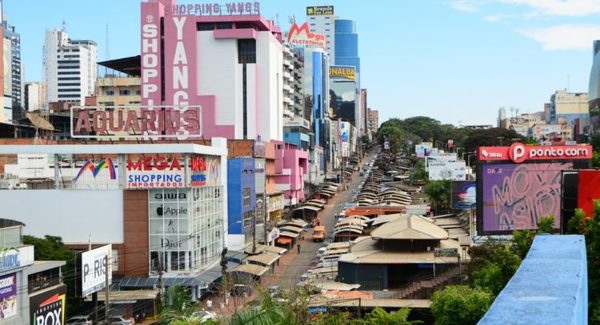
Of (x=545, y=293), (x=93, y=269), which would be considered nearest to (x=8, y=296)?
(x=93, y=269)

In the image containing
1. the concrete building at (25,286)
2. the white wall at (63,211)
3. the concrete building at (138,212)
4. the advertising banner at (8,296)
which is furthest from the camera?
the white wall at (63,211)

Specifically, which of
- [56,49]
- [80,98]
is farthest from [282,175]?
[56,49]

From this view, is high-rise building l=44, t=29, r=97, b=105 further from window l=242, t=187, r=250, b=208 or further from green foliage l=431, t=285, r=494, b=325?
green foliage l=431, t=285, r=494, b=325

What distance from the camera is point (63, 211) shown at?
36.9 meters

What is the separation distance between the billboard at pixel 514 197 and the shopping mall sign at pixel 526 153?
0.38 m

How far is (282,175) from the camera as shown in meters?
72.8

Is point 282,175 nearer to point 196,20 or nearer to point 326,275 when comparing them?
point 196,20

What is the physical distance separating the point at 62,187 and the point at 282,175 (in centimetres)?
3510

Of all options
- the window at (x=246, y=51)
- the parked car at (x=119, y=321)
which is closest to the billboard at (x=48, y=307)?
the parked car at (x=119, y=321)

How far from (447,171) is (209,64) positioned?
24.1 metres

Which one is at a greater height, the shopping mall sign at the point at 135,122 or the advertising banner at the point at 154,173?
the shopping mall sign at the point at 135,122

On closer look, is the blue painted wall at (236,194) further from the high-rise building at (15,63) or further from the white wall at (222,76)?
the high-rise building at (15,63)

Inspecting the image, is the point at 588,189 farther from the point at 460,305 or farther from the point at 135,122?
the point at 135,122

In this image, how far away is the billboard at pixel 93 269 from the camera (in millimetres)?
27312
